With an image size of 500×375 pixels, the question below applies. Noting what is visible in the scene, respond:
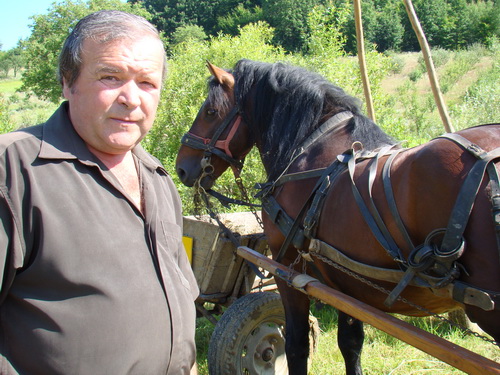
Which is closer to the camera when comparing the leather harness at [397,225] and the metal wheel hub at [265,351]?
the leather harness at [397,225]

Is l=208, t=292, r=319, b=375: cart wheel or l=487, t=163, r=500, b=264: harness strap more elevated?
l=487, t=163, r=500, b=264: harness strap

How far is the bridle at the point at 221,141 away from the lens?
315 cm

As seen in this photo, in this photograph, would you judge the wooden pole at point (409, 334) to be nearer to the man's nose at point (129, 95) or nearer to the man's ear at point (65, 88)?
the man's nose at point (129, 95)

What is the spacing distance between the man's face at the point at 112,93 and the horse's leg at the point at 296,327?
1.75 meters

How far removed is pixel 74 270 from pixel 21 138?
0.38 meters

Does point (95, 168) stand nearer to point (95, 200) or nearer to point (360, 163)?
point (95, 200)

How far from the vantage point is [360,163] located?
2.21 m

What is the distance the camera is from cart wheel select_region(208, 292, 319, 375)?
9.20ft

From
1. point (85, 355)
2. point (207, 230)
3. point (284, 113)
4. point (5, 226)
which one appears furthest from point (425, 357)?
point (5, 226)

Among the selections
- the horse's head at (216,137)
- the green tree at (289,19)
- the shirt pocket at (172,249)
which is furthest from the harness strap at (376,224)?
the green tree at (289,19)

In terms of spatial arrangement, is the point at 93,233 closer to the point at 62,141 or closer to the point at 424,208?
the point at 62,141

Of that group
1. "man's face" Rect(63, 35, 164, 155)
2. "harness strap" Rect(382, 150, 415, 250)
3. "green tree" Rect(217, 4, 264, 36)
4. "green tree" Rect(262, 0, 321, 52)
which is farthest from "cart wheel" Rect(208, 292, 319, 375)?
"green tree" Rect(217, 4, 264, 36)

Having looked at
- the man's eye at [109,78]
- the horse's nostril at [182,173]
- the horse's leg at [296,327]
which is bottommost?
the horse's leg at [296,327]

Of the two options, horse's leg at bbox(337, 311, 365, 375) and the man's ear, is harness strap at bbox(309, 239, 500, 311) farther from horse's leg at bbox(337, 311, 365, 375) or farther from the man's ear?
the man's ear
